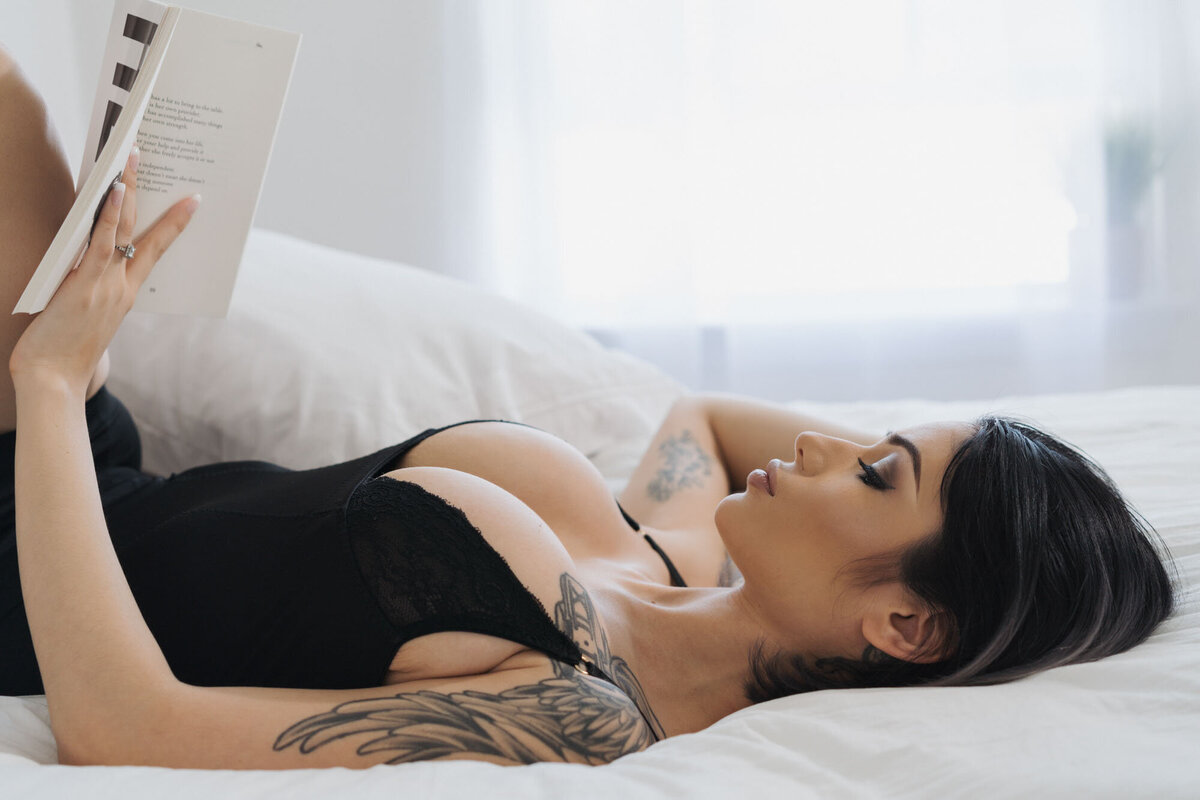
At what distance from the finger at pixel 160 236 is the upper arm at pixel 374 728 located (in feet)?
1.36

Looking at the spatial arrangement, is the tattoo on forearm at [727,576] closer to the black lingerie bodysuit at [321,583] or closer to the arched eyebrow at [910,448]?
the arched eyebrow at [910,448]

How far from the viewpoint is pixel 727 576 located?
1.22 m

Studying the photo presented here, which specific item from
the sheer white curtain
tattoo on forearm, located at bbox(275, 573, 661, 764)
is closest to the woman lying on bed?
tattoo on forearm, located at bbox(275, 573, 661, 764)

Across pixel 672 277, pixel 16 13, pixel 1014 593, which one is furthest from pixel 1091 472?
pixel 16 13

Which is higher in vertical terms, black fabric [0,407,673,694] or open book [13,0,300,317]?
open book [13,0,300,317]

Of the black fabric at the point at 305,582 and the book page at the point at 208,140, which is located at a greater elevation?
the book page at the point at 208,140

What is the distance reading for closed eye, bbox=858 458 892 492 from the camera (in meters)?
0.89

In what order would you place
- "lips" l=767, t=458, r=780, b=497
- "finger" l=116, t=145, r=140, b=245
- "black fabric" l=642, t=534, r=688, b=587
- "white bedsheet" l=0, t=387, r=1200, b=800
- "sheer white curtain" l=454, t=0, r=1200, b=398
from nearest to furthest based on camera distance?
"white bedsheet" l=0, t=387, r=1200, b=800 → "finger" l=116, t=145, r=140, b=245 → "lips" l=767, t=458, r=780, b=497 → "black fabric" l=642, t=534, r=688, b=587 → "sheer white curtain" l=454, t=0, r=1200, b=398

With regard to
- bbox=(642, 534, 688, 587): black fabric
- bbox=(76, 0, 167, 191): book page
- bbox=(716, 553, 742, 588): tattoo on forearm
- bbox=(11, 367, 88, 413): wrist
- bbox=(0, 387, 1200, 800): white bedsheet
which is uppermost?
bbox=(76, 0, 167, 191): book page

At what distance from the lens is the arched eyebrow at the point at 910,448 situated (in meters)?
0.89

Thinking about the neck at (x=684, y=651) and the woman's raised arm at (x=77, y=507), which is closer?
the woman's raised arm at (x=77, y=507)

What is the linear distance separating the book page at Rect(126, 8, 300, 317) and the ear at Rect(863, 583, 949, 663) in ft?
2.39

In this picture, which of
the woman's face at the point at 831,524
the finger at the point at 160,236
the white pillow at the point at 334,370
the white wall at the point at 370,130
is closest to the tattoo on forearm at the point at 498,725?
the woman's face at the point at 831,524

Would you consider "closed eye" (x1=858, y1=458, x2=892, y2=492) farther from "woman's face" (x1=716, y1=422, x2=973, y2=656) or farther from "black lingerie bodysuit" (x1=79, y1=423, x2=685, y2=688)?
"black lingerie bodysuit" (x1=79, y1=423, x2=685, y2=688)
